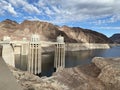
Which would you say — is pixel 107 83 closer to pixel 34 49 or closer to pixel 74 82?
pixel 74 82

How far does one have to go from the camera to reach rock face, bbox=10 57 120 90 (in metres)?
5.63

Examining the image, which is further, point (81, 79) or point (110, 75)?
point (81, 79)

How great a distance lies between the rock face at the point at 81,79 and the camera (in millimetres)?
5633

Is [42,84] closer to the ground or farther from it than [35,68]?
farther from it

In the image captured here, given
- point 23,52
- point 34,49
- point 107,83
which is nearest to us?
point 107,83

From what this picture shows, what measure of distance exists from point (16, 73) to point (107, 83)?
2.71 meters

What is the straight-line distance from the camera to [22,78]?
5777 millimetres

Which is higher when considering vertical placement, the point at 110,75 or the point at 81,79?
the point at 110,75

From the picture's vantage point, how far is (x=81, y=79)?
6.56 meters

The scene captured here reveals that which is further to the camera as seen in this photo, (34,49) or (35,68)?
(34,49)

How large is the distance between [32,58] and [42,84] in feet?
231

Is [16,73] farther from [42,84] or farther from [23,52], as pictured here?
[23,52]

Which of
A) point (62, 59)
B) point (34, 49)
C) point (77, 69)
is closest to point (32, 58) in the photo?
point (34, 49)

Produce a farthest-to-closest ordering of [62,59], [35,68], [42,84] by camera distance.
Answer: [62,59] < [35,68] < [42,84]
